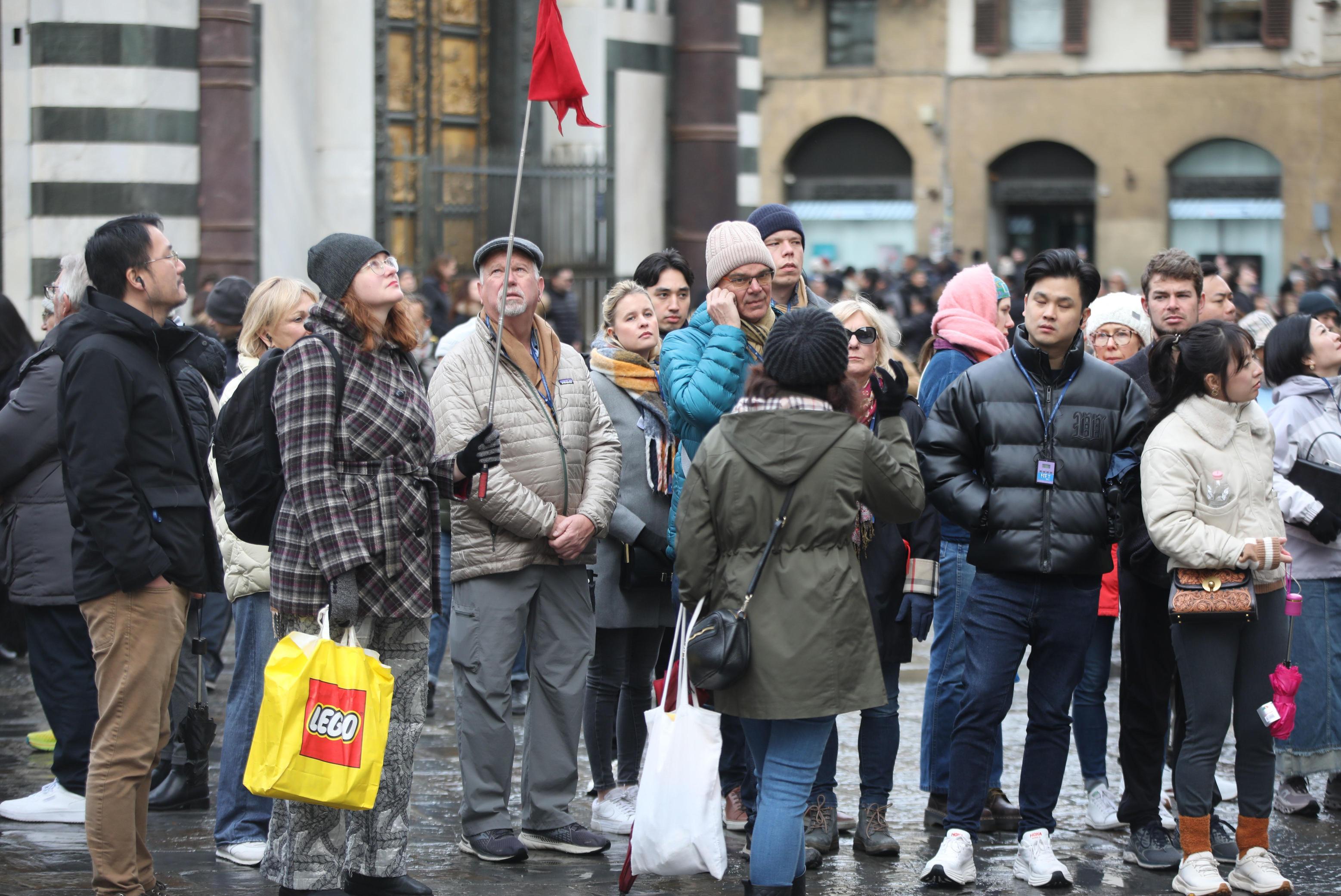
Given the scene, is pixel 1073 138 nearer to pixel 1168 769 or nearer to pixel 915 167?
pixel 915 167

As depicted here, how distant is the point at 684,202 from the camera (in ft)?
44.3

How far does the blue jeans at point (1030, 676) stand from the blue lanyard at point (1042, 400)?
0.49 m

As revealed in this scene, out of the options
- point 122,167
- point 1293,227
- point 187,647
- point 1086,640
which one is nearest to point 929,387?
point 1086,640

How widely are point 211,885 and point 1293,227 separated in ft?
105

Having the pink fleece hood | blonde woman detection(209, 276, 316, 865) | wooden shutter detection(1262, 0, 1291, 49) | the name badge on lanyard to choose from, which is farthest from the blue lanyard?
wooden shutter detection(1262, 0, 1291, 49)

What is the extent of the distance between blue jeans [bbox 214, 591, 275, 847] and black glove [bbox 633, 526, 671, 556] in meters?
1.35

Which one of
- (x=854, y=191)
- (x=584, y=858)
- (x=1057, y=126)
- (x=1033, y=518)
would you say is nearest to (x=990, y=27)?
(x=1057, y=126)

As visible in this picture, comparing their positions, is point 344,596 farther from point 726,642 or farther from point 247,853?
point 247,853

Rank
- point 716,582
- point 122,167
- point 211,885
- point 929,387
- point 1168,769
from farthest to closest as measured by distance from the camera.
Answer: point 122,167 → point 1168,769 → point 929,387 → point 211,885 → point 716,582

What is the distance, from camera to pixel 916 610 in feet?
19.5

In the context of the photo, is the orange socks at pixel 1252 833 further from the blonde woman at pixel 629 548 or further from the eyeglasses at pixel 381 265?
the eyeglasses at pixel 381 265

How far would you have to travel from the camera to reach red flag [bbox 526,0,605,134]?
6004 millimetres

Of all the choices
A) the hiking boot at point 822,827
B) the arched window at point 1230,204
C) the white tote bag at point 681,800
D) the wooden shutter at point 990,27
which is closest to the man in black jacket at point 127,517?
the white tote bag at point 681,800

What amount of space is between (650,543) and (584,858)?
1.15 m
